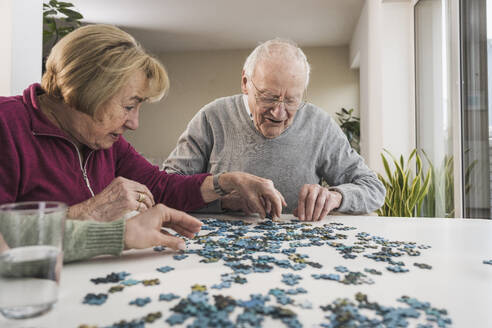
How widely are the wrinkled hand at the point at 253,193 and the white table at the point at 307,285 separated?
1.53ft

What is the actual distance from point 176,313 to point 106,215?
0.72 m

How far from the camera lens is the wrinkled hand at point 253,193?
1.63 meters

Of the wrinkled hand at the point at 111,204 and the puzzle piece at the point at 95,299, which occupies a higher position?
the wrinkled hand at the point at 111,204

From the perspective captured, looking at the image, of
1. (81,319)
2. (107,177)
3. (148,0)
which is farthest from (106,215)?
(148,0)

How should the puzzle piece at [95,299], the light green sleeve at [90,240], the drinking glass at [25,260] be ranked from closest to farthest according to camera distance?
the drinking glass at [25,260] → the puzzle piece at [95,299] → the light green sleeve at [90,240]

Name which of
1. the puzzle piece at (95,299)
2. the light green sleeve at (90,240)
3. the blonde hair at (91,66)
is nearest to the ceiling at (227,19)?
the blonde hair at (91,66)

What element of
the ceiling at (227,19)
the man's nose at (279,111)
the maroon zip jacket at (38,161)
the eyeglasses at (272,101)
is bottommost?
the maroon zip jacket at (38,161)

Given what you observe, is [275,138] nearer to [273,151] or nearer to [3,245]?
[273,151]

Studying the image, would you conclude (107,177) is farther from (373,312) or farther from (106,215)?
(373,312)

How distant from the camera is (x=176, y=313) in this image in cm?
69

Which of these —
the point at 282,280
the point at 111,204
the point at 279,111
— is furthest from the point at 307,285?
the point at 279,111

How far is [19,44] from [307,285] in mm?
2160

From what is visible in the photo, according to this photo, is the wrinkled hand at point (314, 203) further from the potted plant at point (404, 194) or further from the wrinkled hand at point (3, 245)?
the potted plant at point (404, 194)

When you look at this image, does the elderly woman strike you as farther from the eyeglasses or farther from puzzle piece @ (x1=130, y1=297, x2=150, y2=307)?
the eyeglasses
